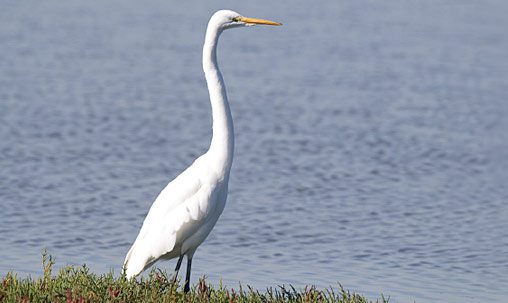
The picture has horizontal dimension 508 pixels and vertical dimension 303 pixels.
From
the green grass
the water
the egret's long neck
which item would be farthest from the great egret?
the water

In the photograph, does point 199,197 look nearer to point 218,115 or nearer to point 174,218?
point 174,218

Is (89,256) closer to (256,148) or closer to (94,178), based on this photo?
(94,178)

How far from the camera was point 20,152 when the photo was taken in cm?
1574

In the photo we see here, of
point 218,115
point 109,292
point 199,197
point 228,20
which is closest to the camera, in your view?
point 109,292

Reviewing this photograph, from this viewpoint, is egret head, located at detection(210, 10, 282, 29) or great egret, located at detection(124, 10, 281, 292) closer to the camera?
great egret, located at detection(124, 10, 281, 292)

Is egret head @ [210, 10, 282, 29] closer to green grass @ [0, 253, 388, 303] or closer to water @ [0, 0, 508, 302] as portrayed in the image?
green grass @ [0, 253, 388, 303]

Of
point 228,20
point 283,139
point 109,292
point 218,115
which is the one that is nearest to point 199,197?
point 218,115

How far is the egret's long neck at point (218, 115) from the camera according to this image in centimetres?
866

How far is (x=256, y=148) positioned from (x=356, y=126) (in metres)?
2.24

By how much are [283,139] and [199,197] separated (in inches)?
338

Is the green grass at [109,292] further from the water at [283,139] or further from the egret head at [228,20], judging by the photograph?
the water at [283,139]

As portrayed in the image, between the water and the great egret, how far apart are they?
1.99 meters

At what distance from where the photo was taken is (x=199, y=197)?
28.2ft

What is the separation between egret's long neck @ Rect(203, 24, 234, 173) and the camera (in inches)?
341
